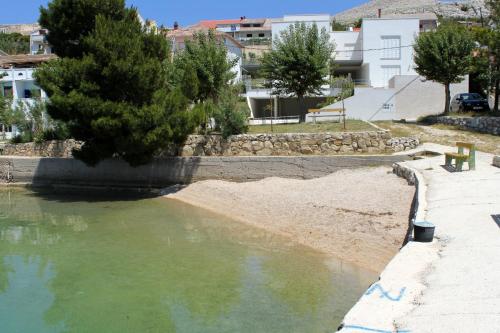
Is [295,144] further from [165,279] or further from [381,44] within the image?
[381,44]

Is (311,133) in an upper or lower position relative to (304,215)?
upper

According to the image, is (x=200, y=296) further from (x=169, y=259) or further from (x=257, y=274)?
(x=169, y=259)

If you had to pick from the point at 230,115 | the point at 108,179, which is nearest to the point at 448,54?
the point at 230,115

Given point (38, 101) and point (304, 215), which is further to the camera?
point (38, 101)

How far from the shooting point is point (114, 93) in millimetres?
24531

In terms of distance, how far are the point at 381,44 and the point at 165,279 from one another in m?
43.5

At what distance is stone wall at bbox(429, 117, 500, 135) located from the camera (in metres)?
28.9

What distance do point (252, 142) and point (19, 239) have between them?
12.8 m

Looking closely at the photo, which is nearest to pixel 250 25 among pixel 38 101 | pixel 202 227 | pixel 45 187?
pixel 38 101

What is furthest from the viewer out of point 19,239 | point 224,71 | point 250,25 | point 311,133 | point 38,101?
point 250,25

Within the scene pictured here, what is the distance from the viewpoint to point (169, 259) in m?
14.7

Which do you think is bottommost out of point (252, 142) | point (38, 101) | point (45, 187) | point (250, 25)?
point (45, 187)

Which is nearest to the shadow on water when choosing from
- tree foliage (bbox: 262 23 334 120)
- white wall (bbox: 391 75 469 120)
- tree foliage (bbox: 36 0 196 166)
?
tree foliage (bbox: 36 0 196 166)

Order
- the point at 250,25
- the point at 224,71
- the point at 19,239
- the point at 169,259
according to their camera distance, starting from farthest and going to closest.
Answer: the point at 250,25, the point at 224,71, the point at 19,239, the point at 169,259
